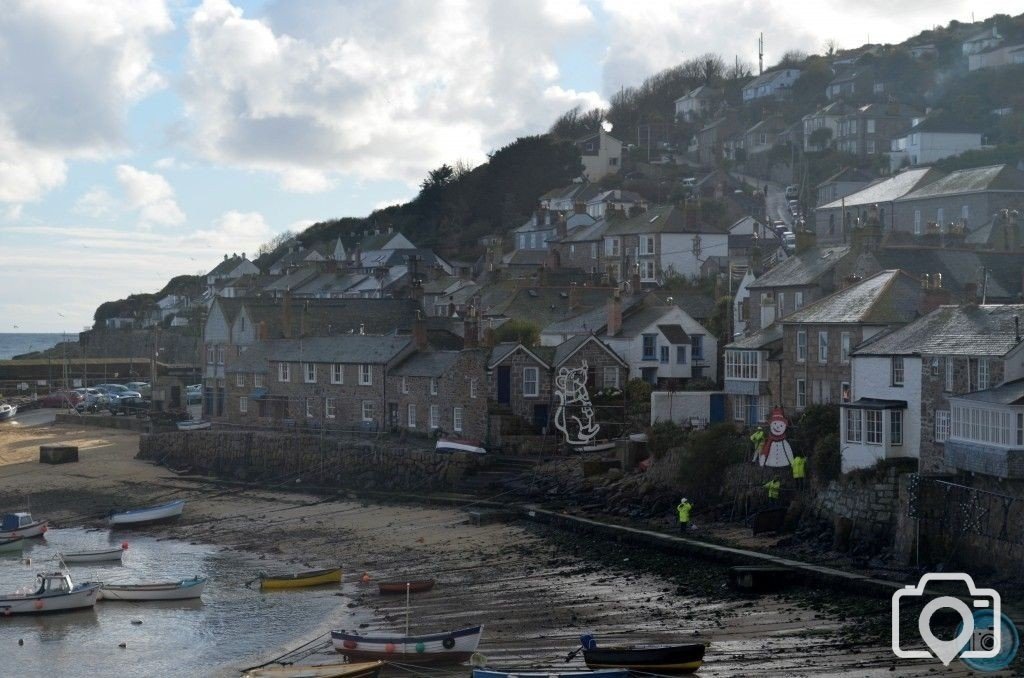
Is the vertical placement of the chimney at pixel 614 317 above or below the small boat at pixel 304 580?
above

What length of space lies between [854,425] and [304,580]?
610 inches

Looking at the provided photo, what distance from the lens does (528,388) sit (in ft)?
177

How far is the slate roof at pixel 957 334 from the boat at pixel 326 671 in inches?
652

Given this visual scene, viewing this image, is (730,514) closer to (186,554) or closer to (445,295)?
(186,554)

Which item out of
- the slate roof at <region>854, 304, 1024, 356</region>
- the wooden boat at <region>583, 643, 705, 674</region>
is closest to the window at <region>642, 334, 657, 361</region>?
the slate roof at <region>854, 304, 1024, 356</region>

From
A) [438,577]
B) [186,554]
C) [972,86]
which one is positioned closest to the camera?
[438,577]

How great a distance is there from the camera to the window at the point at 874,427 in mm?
36094

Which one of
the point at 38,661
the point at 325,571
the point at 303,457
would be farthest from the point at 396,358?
the point at 38,661

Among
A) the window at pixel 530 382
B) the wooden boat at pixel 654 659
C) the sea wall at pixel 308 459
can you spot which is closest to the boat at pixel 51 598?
the wooden boat at pixel 654 659

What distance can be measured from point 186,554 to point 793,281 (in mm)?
25040

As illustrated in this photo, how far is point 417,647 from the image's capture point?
28078 mm

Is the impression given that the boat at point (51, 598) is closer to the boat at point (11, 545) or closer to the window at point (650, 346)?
the boat at point (11, 545)

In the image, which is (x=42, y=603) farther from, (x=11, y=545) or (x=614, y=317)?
(x=614, y=317)

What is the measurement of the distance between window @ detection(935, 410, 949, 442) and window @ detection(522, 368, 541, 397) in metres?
21.7
